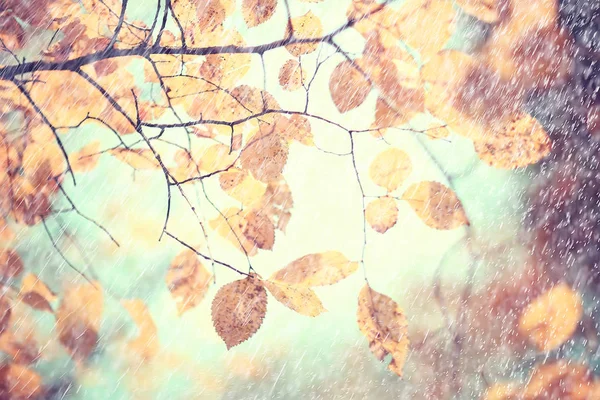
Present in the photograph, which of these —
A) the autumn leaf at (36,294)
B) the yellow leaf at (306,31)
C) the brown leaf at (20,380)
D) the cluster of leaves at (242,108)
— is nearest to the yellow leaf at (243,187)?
the cluster of leaves at (242,108)

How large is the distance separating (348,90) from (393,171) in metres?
0.16

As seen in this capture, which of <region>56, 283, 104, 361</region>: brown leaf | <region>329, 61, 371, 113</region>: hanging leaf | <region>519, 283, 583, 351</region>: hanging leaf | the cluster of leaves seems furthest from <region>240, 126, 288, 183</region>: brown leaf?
<region>519, 283, 583, 351</region>: hanging leaf

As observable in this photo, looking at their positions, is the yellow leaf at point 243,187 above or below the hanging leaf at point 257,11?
below

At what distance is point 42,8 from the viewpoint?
110cm

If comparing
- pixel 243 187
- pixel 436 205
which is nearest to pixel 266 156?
A: pixel 243 187

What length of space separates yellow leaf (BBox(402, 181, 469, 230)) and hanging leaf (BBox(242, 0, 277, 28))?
40 centimetres

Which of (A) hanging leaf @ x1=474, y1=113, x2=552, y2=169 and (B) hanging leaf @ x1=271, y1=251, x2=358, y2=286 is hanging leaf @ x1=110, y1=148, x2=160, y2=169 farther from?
(A) hanging leaf @ x1=474, y1=113, x2=552, y2=169

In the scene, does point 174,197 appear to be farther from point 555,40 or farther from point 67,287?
point 555,40

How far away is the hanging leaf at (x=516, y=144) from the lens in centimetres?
107

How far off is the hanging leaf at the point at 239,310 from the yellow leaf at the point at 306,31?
0.42 m

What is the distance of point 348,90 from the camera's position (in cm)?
108

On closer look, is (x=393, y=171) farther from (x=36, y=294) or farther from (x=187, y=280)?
(x=36, y=294)

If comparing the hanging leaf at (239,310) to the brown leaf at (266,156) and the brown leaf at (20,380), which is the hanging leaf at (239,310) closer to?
the brown leaf at (266,156)

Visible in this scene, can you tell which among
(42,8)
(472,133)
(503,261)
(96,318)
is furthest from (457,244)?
(42,8)
